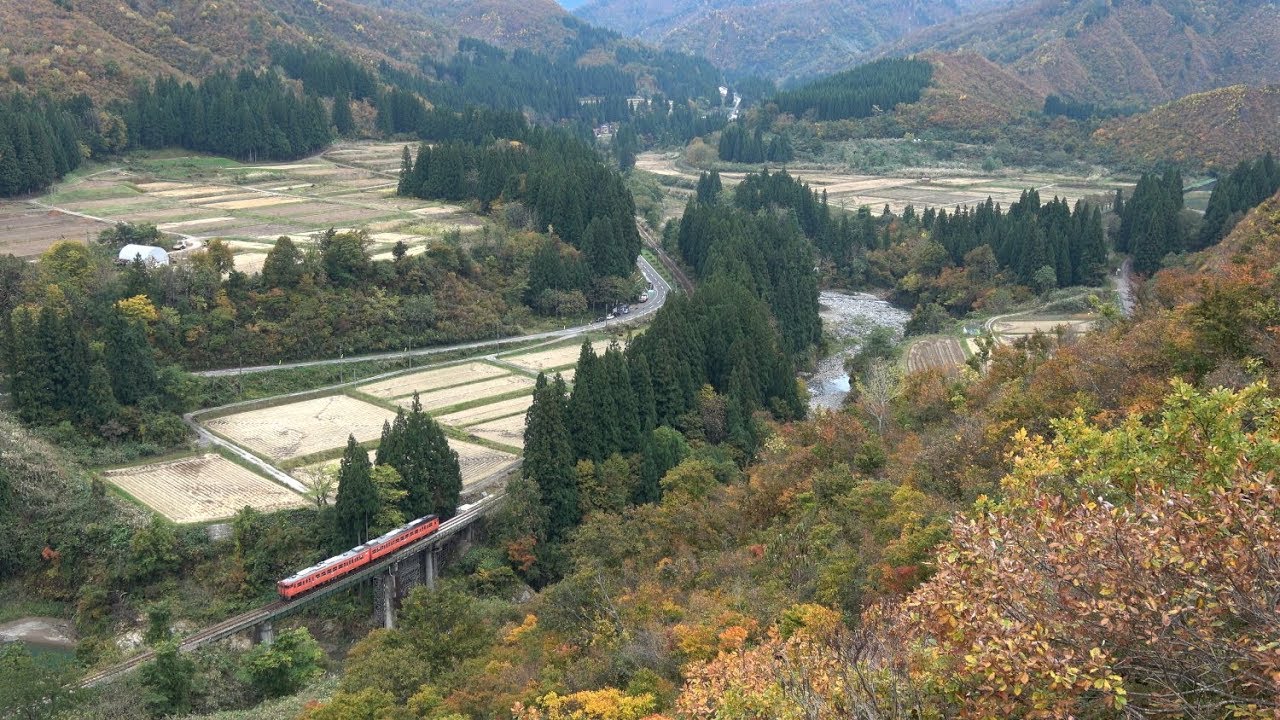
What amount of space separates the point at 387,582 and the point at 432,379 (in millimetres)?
19445

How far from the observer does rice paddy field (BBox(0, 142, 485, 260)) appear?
2534 inches

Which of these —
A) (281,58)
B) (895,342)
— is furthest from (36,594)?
Result: (281,58)

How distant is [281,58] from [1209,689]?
120 m

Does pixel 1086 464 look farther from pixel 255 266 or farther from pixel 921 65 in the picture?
pixel 921 65

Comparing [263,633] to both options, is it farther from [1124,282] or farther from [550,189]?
[1124,282]

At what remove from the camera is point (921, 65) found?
6058 inches

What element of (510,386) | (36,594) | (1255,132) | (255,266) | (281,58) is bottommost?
(36,594)

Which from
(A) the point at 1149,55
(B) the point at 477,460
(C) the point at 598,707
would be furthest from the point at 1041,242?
(A) the point at 1149,55

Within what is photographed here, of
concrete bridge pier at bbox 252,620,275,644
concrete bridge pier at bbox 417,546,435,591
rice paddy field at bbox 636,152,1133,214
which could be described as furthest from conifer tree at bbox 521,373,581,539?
rice paddy field at bbox 636,152,1133,214

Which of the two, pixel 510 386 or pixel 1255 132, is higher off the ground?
pixel 1255 132

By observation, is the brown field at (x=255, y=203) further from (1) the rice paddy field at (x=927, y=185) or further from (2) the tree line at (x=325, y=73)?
(1) the rice paddy field at (x=927, y=185)

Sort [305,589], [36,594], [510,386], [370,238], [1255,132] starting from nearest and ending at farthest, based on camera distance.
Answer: [305,589] < [36,594] < [510,386] < [370,238] < [1255,132]

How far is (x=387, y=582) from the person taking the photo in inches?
1403

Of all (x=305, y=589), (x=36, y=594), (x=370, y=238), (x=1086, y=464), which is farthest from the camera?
(x=370, y=238)
